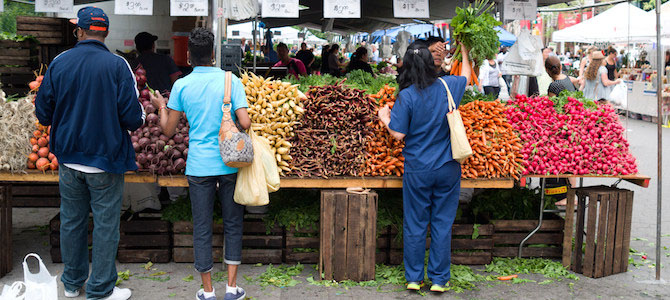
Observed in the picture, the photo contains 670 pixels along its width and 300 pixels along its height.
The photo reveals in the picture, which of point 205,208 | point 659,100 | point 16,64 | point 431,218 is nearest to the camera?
point 205,208

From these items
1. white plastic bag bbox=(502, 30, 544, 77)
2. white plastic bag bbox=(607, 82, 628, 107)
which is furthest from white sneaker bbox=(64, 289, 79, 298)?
white plastic bag bbox=(607, 82, 628, 107)

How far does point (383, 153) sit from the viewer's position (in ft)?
17.3

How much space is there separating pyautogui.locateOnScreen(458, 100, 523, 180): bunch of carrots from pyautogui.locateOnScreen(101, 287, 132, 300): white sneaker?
2.81 metres

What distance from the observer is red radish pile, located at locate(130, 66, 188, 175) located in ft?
16.6

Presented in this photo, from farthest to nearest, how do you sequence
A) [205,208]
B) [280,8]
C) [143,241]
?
[280,8] → [143,241] → [205,208]

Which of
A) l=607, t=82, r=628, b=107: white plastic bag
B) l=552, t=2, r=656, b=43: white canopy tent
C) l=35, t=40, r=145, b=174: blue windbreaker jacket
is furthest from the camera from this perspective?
l=552, t=2, r=656, b=43: white canopy tent

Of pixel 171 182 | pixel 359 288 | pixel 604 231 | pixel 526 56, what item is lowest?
pixel 359 288

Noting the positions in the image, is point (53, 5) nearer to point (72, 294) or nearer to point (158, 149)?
point (158, 149)

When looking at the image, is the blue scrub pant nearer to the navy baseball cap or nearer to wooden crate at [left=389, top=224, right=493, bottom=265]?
wooden crate at [left=389, top=224, right=493, bottom=265]

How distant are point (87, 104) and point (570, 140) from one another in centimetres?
388

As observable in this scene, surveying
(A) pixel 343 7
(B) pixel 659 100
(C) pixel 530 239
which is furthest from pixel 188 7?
(B) pixel 659 100

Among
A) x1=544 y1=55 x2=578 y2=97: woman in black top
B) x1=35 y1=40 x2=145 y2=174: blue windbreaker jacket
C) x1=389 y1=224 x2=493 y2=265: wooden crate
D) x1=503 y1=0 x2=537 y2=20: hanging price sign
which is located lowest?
x1=389 y1=224 x2=493 y2=265: wooden crate

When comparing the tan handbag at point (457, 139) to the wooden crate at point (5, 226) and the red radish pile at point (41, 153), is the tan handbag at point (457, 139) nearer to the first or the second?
the red radish pile at point (41, 153)

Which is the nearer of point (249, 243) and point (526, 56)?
point (249, 243)
